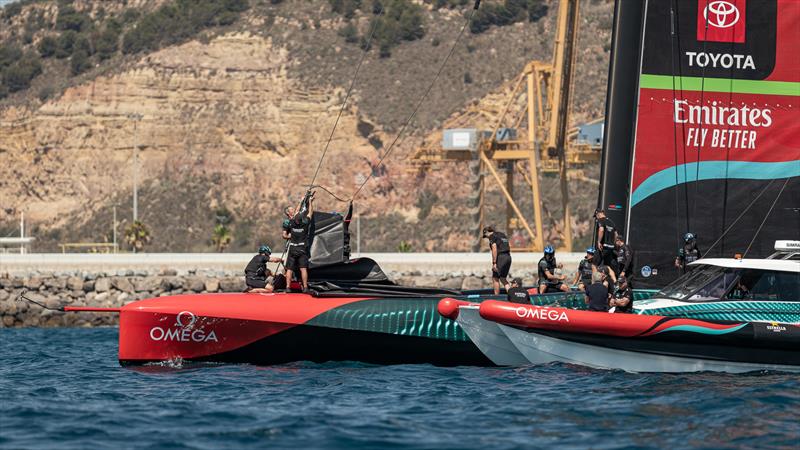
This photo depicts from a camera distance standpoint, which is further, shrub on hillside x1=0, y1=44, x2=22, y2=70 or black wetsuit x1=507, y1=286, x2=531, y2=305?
shrub on hillside x1=0, y1=44, x2=22, y2=70

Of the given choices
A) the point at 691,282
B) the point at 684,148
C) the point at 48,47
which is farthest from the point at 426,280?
the point at 48,47

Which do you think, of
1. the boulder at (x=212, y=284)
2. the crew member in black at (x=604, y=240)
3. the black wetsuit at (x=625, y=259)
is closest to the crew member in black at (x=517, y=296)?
the crew member in black at (x=604, y=240)

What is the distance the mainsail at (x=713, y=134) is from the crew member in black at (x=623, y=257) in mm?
275

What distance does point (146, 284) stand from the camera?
34.6 metres

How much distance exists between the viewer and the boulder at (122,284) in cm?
3422

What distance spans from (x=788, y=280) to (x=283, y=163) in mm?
58711

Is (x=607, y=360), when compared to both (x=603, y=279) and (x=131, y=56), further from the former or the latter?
(x=131, y=56)

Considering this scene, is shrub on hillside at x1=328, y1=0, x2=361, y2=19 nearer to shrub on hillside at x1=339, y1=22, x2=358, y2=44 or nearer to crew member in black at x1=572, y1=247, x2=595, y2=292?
shrub on hillside at x1=339, y1=22, x2=358, y2=44

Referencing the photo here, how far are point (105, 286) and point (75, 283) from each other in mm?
966

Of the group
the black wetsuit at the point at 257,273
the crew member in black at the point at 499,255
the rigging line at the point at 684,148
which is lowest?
the black wetsuit at the point at 257,273

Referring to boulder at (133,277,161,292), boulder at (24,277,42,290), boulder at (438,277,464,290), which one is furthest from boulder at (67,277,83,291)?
boulder at (438,277,464,290)

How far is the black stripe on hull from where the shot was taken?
1667 cm

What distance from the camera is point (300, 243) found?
17984 mm

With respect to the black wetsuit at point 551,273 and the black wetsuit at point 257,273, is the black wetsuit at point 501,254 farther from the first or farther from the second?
the black wetsuit at point 257,273
